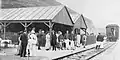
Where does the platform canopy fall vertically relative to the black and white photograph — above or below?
Result: above

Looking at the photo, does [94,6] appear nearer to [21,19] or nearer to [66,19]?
[21,19]

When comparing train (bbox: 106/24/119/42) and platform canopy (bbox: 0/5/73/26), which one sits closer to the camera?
platform canopy (bbox: 0/5/73/26)

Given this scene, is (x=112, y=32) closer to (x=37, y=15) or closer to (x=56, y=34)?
Answer: (x=37, y=15)

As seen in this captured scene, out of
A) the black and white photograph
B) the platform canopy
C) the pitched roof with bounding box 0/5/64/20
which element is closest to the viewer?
the black and white photograph

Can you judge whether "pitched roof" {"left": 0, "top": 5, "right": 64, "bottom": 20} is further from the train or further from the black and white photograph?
the train

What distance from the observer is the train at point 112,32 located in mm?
22469

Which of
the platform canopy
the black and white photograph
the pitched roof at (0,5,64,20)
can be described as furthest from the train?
the pitched roof at (0,5,64,20)

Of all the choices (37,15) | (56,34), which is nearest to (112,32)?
(37,15)

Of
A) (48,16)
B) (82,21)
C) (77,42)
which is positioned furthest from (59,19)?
(82,21)

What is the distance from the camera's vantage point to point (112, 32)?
2291 centimetres

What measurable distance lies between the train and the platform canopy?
991 centimetres

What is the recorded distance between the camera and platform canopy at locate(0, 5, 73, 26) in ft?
38.6

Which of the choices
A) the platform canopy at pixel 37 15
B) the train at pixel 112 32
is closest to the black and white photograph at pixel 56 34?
the platform canopy at pixel 37 15

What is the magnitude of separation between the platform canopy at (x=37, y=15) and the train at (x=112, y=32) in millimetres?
9912
